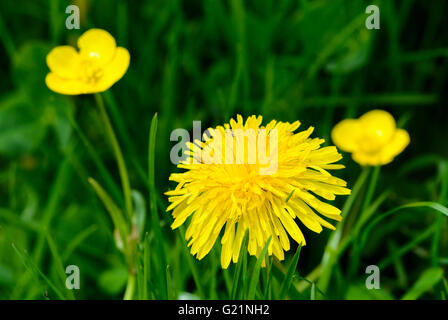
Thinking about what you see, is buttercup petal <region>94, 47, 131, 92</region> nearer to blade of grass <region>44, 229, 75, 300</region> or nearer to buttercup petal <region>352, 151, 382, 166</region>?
blade of grass <region>44, 229, 75, 300</region>

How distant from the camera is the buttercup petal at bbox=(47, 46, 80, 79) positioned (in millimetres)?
725

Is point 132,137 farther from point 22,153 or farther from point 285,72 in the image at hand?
point 285,72

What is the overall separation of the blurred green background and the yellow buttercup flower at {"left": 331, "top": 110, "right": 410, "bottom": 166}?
0.18ft

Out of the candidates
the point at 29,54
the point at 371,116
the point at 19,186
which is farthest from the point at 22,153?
the point at 371,116

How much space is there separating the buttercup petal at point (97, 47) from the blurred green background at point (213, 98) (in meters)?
0.13

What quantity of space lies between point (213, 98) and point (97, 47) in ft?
0.99

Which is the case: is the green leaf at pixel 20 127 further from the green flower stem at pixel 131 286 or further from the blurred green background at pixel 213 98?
the green flower stem at pixel 131 286

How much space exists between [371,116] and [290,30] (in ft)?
0.93

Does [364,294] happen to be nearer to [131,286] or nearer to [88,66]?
[131,286]

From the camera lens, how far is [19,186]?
98cm

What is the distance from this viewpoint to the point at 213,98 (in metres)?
1.00

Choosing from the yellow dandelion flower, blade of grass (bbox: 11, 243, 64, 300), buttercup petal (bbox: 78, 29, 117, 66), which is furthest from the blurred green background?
the yellow dandelion flower

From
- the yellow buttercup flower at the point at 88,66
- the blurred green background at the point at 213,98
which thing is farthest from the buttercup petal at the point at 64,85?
the blurred green background at the point at 213,98
